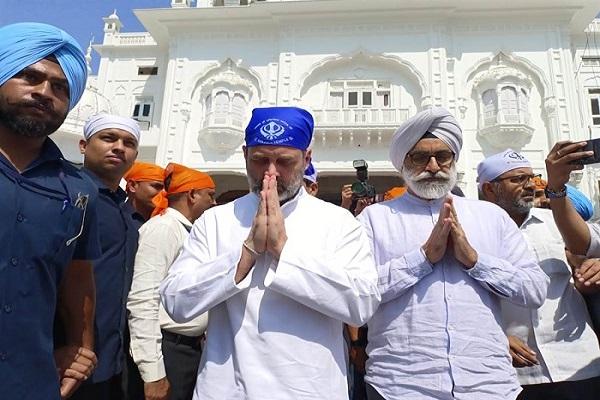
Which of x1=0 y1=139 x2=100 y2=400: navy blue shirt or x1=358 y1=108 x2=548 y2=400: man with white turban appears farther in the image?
x1=358 y1=108 x2=548 y2=400: man with white turban

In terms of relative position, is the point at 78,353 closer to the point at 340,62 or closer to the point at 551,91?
the point at 340,62

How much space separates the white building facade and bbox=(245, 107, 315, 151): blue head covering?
36.2 ft

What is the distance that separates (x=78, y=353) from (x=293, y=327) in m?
0.79

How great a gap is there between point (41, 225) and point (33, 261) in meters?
0.11

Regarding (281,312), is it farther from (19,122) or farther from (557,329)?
(557,329)

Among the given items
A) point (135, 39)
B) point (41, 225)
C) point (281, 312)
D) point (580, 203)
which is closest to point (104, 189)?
point (41, 225)

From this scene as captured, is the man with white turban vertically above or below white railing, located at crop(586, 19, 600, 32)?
below

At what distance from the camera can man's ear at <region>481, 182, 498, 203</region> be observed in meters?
2.46

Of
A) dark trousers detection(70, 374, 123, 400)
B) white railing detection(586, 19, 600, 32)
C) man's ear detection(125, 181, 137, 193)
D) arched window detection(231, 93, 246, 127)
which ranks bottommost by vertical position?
dark trousers detection(70, 374, 123, 400)

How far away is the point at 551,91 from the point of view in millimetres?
12398

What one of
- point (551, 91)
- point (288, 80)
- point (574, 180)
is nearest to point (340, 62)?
point (288, 80)

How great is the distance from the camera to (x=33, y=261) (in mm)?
1311

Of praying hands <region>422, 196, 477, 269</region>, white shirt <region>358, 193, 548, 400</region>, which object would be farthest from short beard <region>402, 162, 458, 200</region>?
praying hands <region>422, 196, 477, 269</region>

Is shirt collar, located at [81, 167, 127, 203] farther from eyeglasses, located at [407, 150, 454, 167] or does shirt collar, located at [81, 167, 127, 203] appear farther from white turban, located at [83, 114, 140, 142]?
eyeglasses, located at [407, 150, 454, 167]
